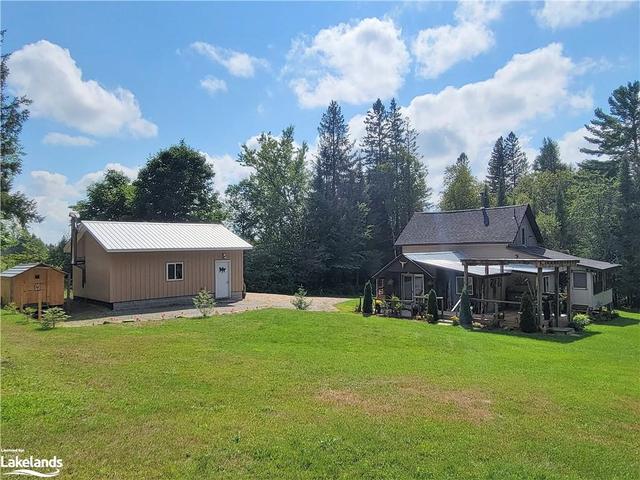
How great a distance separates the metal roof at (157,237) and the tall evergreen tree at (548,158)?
184 ft

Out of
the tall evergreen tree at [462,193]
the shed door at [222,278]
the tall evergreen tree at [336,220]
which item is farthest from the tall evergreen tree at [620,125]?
the shed door at [222,278]

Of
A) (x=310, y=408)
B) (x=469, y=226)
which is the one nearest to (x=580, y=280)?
(x=469, y=226)

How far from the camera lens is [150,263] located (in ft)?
63.7

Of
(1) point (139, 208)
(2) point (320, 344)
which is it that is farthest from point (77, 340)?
(1) point (139, 208)

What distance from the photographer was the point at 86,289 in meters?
20.2

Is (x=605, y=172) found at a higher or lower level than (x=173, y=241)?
higher

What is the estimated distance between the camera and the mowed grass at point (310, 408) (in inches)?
186

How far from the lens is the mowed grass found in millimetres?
4723

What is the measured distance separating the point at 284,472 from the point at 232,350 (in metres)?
6.02

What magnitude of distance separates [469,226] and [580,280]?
28.6 feet

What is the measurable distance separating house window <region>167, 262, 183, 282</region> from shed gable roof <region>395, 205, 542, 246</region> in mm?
17551

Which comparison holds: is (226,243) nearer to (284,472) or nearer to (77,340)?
(77,340)

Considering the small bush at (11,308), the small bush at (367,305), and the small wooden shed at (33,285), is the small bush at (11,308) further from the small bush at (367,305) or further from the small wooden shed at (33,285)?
the small bush at (367,305)

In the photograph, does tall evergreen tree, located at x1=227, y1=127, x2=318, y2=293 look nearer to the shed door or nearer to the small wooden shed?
the shed door
